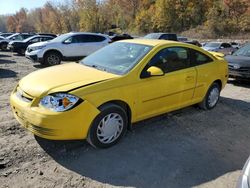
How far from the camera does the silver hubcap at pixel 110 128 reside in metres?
4.11

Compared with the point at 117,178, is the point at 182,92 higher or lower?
higher

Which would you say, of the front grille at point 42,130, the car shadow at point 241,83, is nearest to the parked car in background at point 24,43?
the car shadow at point 241,83

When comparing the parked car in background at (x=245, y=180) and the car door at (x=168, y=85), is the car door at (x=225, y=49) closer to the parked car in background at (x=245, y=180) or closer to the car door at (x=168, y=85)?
the car door at (x=168, y=85)

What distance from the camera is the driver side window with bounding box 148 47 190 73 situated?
4.79 meters

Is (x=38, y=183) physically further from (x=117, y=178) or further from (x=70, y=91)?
(x=70, y=91)

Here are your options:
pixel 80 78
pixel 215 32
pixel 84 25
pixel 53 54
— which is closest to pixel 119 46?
pixel 80 78

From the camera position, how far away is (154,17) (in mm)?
60312

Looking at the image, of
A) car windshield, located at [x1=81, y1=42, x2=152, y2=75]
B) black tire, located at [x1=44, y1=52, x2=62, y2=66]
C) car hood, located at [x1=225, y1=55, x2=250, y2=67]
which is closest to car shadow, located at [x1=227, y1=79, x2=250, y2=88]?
car hood, located at [x1=225, y1=55, x2=250, y2=67]

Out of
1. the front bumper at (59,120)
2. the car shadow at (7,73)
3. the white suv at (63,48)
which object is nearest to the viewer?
the front bumper at (59,120)

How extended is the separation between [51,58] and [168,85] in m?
9.16

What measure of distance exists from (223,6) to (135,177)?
2046 inches

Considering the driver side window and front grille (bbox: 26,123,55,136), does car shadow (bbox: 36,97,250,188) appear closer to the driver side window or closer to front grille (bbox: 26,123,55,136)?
front grille (bbox: 26,123,55,136)

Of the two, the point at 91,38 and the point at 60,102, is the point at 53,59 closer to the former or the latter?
the point at 91,38

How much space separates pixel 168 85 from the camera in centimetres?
489
